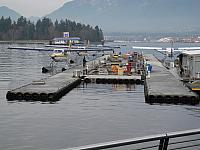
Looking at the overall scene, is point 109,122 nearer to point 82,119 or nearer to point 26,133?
point 82,119

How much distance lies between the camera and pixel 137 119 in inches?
928

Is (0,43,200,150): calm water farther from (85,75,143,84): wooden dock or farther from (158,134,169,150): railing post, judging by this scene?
(158,134,169,150): railing post

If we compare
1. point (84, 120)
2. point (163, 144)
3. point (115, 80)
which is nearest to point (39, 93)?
point (84, 120)

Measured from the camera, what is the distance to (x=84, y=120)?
2291 cm

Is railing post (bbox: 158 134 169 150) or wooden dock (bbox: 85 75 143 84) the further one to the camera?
wooden dock (bbox: 85 75 143 84)

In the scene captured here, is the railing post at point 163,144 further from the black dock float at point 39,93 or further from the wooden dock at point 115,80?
the wooden dock at point 115,80

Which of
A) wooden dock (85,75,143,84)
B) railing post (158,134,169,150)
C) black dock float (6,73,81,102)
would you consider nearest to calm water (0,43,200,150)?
black dock float (6,73,81,102)

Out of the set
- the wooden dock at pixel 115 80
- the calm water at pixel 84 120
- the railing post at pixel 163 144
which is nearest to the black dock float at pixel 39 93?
the calm water at pixel 84 120

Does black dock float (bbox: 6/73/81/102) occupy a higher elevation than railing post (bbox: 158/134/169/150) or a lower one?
lower

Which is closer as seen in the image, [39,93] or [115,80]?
[39,93]

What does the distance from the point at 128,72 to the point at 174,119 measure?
2525 cm

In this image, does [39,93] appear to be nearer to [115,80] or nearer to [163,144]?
[115,80]

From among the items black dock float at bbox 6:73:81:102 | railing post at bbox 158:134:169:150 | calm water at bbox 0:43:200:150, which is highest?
railing post at bbox 158:134:169:150

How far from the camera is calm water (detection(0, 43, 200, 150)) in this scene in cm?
1841
